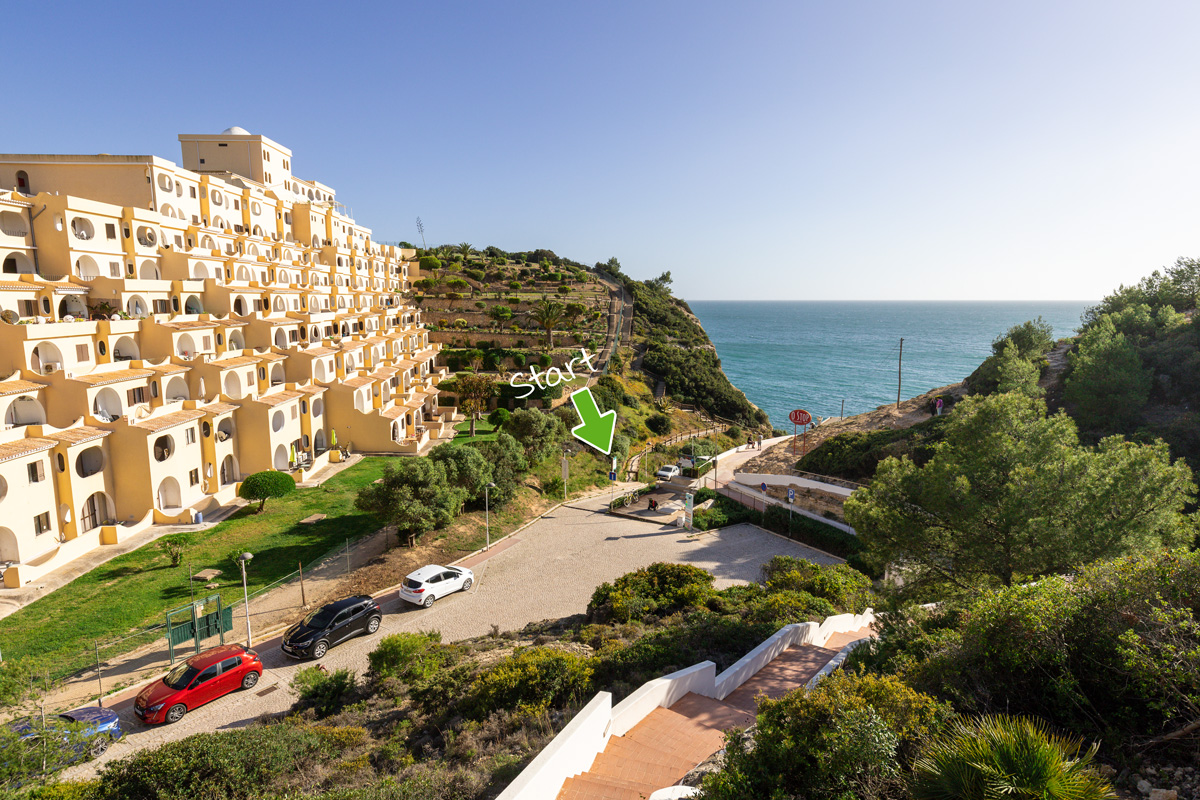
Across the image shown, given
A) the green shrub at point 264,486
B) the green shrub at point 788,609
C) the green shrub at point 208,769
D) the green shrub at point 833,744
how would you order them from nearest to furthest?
1. the green shrub at point 833,744
2. the green shrub at point 208,769
3. the green shrub at point 788,609
4. the green shrub at point 264,486

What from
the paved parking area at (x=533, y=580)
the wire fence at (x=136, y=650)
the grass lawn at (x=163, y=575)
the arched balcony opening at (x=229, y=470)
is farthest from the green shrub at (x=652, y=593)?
the arched balcony opening at (x=229, y=470)

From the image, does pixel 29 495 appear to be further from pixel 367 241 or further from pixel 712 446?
pixel 367 241

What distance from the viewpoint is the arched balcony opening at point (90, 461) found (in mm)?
23219

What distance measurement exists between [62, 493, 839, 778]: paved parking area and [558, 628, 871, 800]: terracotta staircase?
8936mm

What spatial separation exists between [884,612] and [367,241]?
201ft

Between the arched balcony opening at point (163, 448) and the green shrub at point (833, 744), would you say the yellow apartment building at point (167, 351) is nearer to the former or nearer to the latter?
the arched balcony opening at point (163, 448)

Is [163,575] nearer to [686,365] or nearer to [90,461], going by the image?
[90,461]

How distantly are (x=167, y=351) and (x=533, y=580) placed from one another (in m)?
→ 22.2

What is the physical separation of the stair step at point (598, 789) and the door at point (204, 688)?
443 inches

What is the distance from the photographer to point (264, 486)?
85.2ft

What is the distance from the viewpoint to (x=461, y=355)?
58.9 m

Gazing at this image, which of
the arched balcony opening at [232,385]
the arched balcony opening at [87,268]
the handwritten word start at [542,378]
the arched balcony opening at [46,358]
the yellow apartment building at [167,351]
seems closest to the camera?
the yellow apartment building at [167,351]

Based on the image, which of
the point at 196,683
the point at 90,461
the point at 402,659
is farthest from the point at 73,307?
the point at 402,659

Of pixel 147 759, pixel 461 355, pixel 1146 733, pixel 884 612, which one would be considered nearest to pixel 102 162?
pixel 461 355
